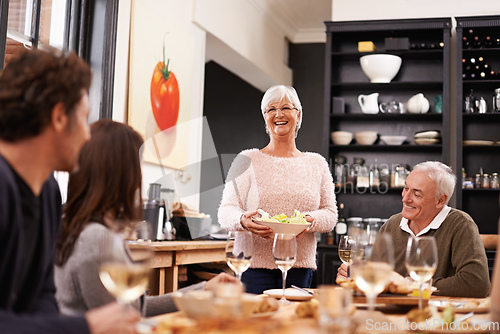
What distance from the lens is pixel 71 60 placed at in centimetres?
115

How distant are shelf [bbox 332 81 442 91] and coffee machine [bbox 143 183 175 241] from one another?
1984mm

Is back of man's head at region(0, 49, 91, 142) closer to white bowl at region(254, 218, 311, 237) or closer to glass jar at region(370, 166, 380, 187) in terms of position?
white bowl at region(254, 218, 311, 237)

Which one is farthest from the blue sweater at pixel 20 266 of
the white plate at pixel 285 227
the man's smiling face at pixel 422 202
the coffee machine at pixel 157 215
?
the coffee machine at pixel 157 215

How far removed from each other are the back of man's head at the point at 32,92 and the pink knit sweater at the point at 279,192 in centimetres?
153

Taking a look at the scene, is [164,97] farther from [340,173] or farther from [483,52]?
[483,52]

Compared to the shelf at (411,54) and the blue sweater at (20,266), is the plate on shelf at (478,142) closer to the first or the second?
the shelf at (411,54)

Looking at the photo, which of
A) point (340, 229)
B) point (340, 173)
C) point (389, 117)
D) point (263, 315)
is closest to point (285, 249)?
point (263, 315)

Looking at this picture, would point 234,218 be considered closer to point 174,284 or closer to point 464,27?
point 174,284

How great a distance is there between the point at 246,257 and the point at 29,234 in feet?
1.89

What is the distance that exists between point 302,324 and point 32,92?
63 cm

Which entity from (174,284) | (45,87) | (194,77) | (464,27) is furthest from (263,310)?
(464,27)

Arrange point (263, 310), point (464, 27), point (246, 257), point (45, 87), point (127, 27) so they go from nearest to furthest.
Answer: point (45, 87)
point (263, 310)
point (246, 257)
point (127, 27)
point (464, 27)

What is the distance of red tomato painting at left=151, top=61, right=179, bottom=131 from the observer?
438 cm

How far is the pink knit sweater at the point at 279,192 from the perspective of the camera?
261 cm
